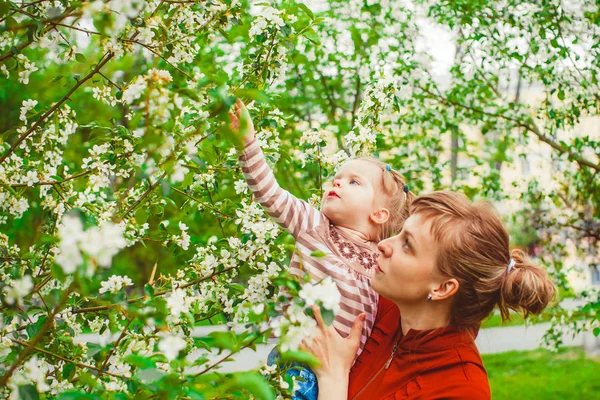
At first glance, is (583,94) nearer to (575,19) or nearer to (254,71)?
(575,19)

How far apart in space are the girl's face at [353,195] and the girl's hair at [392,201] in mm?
34

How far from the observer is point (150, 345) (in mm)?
A: 1774

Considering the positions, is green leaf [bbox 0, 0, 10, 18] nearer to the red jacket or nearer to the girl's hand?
the girl's hand

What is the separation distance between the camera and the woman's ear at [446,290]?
2117mm

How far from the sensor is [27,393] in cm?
131

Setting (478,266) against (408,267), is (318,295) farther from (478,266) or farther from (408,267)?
(478,266)

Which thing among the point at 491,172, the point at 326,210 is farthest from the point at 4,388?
the point at 491,172

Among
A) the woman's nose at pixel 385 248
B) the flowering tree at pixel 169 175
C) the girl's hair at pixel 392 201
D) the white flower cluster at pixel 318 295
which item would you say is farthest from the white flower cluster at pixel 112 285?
the girl's hair at pixel 392 201

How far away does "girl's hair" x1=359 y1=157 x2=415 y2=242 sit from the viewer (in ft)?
8.43

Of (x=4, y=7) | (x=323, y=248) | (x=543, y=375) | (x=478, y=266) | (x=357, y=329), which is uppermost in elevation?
(x=543, y=375)

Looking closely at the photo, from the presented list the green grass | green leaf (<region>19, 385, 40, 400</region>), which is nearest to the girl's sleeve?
green leaf (<region>19, 385, 40, 400</region>)

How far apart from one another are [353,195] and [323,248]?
0.29 metres

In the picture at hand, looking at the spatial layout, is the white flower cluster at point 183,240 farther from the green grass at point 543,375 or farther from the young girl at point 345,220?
the green grass at point 543,375

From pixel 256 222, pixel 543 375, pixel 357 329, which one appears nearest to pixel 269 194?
pixel 256 222
